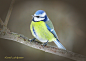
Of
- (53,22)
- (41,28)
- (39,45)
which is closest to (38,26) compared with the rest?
(41,28)

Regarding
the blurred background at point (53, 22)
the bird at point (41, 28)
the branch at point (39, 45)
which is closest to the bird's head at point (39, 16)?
the bird at point (41, 28)

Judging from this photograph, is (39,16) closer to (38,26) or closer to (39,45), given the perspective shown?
(38,26)

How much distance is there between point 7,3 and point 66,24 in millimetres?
1365

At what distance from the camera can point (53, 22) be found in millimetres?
2391

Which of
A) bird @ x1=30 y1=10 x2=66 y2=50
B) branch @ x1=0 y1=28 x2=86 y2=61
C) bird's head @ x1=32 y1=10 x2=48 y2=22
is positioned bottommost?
branch @ x1=0 y1=28 x2=86 y2=61

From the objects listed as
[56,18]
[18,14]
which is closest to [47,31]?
[56,18]

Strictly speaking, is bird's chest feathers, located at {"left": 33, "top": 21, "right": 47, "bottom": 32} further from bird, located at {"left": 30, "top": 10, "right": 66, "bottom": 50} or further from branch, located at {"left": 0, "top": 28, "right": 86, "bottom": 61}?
branch, located at {"left": 0, "top": 28, "right": 86, "bottom": 61}

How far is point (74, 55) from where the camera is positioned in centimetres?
120

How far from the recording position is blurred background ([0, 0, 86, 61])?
2.25 meters

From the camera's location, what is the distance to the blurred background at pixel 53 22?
7.39 ft

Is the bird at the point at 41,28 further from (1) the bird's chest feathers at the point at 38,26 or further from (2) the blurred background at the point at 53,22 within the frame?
(2) the blurred background at the point at 53,22

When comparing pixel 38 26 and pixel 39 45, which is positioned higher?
pixel 38 26

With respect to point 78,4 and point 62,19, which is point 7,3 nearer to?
point 62,19

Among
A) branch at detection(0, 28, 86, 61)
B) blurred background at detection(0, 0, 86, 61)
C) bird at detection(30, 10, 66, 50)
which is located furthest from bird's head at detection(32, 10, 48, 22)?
blurred background at detection(0, 0, 86, 61)
